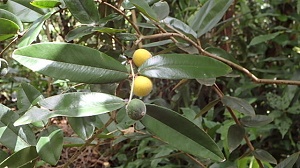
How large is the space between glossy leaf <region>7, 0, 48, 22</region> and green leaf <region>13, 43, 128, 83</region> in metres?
0.19

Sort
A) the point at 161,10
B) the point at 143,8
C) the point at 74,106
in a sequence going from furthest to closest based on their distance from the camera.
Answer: the point at 161,10
the point at 143,8
the point at 74,106

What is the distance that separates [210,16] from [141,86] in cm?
34

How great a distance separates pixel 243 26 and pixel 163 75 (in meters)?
1.30

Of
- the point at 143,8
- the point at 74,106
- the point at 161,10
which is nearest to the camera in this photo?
the point at 74,106

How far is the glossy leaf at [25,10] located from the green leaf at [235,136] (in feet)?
1.38

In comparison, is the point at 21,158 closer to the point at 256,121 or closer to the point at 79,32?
the point at 79,32

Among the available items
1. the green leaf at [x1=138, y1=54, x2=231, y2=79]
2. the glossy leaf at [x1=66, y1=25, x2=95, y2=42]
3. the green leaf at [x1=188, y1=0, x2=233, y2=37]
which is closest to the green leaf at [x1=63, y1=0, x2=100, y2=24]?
the glossy leaf at [x1=66, y1=25, x2=95, y2=42]

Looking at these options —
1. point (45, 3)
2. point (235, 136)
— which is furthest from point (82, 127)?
point (235, 136)

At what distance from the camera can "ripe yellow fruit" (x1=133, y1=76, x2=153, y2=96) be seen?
0.49 meters

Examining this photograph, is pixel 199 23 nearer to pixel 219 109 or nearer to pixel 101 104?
pixel 101 104

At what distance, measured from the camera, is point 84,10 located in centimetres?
58

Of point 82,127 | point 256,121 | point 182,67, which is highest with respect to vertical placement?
point 182,67

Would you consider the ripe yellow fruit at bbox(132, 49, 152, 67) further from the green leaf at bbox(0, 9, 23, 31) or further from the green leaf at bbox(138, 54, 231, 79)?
the green leaf at bbox(0, 9, 23, 31)

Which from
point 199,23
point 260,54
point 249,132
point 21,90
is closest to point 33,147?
point 21,90
